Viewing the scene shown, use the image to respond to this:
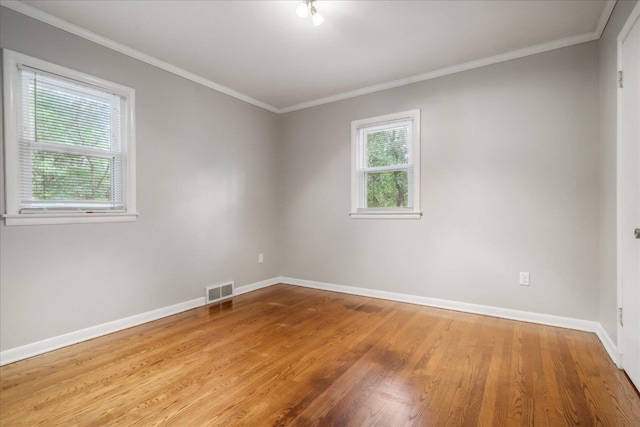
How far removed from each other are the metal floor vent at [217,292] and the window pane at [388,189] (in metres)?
2.06

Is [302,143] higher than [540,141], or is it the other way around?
[302,143]

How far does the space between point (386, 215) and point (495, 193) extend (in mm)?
1175

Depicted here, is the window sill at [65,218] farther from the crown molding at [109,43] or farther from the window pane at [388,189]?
the window pane at [388,189]

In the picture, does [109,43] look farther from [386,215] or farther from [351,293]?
[351,293]

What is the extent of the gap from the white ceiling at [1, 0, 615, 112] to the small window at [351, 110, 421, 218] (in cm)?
56

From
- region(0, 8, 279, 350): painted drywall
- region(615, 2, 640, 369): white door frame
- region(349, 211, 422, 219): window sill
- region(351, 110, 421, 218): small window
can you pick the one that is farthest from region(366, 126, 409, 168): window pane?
region(615, 2, 640, 369): white door frame

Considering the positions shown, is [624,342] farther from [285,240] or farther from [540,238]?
[285,240]

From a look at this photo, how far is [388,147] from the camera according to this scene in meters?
3.71

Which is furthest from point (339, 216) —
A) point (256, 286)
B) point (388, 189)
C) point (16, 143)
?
point (16, 143)

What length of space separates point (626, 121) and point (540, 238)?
120 cm

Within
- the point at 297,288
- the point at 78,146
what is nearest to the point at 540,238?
the point at 297,288

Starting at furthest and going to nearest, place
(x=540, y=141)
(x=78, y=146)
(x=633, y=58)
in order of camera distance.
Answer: (x=540, y=141), (x=78, y=146), (x=633, y=58)

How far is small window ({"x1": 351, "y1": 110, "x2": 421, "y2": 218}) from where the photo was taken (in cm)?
348

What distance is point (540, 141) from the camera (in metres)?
2.80
